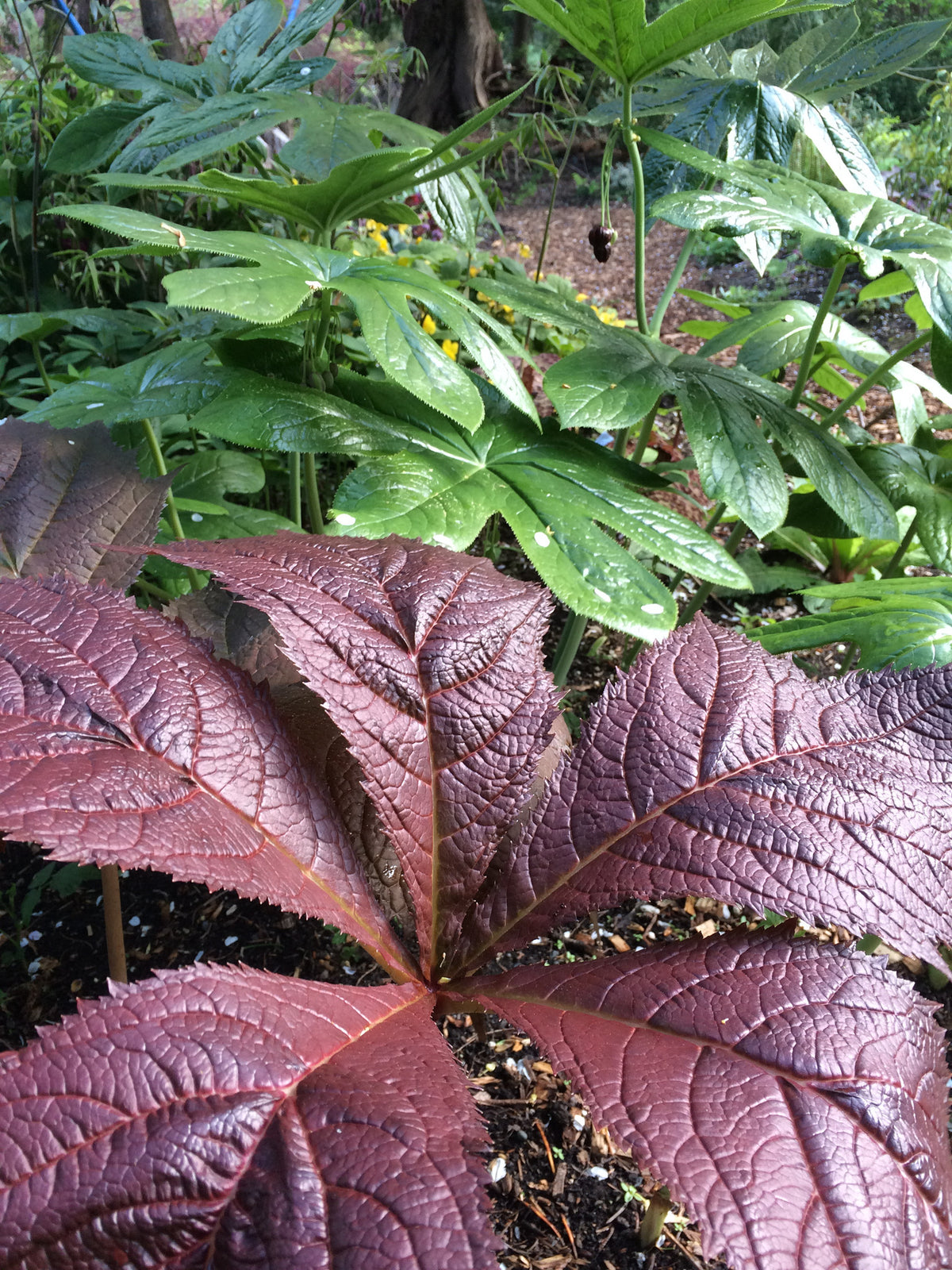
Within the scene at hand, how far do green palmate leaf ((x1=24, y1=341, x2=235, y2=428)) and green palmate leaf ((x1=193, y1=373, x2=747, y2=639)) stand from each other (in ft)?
0.22

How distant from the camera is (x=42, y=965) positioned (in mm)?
1166

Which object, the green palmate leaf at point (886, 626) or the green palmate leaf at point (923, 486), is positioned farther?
the green palmate leaf at point (923, 486)

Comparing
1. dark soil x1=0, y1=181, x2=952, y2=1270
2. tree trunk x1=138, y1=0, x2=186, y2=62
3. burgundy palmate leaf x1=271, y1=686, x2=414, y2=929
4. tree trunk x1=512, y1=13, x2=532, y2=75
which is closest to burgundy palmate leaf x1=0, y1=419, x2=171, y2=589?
burgundy palmate leaf x1=271, y1=686, x2=414, y2=929

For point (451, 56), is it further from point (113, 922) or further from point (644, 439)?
point (113, 922)

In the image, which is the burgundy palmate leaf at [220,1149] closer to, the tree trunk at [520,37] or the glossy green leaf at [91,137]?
the glossy green leaf at [91,137]

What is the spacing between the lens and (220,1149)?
1.45 feet

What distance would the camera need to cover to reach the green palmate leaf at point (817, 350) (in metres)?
1.58

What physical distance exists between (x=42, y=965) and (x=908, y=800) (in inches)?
45.0

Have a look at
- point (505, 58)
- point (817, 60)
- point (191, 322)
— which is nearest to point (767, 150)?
point (817, 60)

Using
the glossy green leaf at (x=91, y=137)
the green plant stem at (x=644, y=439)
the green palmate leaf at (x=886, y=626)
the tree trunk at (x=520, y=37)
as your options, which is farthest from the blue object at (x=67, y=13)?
the tree trunk at (x=520, y=37)

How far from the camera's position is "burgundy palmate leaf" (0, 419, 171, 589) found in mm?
910

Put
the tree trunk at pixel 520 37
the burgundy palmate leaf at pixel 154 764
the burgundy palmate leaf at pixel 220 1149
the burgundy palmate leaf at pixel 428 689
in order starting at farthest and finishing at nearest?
the tree trunk at pixel 520 37, the burgundy palmate leaf at pixel 428 689, the burgundy palmate leaf at pixel 154 764, the burgundy palmate leaf at pixel 220 1149

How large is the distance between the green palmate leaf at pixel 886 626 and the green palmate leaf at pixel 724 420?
139 millimetres

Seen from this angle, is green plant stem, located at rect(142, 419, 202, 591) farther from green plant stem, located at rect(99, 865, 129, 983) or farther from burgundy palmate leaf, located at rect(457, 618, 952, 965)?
burgundy palmate leaf, located at rect(457, 618, 952, 965)
